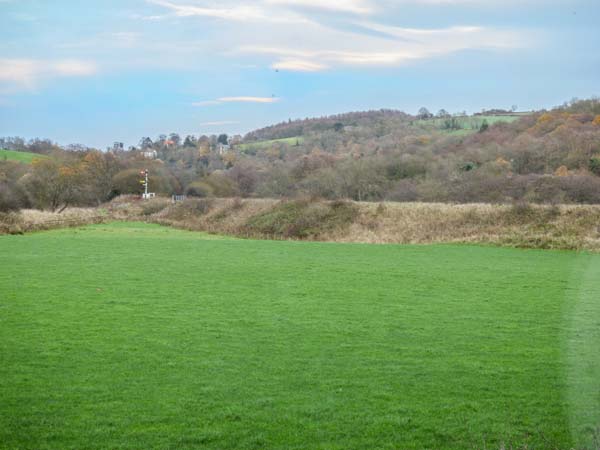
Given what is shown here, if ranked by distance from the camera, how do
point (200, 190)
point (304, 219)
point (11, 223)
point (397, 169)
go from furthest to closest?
point (200, 190)
point (397, 169)
point (304, 219)
point (11, 223)

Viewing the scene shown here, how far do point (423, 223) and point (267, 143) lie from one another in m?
82.1

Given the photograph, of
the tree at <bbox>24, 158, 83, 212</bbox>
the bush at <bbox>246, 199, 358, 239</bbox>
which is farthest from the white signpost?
the bush at <bbox>246, 199, 358, 239</bbox>

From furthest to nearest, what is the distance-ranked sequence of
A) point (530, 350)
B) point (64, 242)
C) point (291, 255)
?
point (64, 242)
point (291, 255)
point (530, 350)

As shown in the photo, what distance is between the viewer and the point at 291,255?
24766 mm

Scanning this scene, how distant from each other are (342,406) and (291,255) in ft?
57.9

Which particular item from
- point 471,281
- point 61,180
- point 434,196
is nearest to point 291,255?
point 471,281

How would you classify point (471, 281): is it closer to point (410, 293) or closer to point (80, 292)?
point (410, 293)

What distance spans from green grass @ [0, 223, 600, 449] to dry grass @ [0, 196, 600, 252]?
1134cm

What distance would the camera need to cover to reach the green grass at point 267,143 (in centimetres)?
11067

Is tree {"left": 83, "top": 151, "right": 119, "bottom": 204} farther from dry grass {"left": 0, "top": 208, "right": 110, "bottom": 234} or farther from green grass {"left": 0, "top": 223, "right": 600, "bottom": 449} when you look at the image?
green grass {"left": 0, "top": 223, "right": 600, "bottom": 449}

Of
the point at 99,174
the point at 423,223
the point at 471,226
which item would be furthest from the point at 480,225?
the point at 99,174

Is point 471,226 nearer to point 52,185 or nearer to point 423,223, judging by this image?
point 423,223

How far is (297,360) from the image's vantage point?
9031 millimetres

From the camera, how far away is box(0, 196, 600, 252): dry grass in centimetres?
2923
